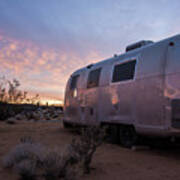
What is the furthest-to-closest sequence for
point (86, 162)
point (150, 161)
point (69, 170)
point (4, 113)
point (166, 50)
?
point (4, 113), point (166, 50), point (150, 161), point (86, 162), point (69, 170)

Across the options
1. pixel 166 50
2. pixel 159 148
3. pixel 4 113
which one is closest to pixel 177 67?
pixel 166 50

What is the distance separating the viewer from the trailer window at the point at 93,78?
9631mm

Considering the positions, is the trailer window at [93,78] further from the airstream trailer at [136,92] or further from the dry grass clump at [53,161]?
the dry grass clump at [53,161]

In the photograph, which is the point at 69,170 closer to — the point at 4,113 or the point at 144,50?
the point at 144,50

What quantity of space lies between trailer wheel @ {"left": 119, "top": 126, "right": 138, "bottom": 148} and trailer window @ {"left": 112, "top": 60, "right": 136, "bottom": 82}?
1.63 m

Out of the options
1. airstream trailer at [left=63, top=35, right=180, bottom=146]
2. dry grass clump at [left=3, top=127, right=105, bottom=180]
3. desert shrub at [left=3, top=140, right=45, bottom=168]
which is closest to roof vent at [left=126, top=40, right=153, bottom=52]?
airstream trailer at [left=63, top=35, right=180, bottom=146]

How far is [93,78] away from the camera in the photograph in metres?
10.0

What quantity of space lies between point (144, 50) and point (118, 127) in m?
2.77

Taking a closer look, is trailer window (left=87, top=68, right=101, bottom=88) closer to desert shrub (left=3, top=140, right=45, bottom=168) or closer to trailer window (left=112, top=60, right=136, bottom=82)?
trailer window (left=112, top=60, right=136, bottom=82)

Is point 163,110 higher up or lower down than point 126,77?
lower down

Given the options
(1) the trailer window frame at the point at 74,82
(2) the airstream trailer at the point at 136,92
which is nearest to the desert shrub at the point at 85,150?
(2) the airstream trailer at the point at 136,92

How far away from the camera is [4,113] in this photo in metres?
22.3

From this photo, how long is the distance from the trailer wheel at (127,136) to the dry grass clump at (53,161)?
238cm

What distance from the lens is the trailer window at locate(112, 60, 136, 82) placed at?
769 centimetres
